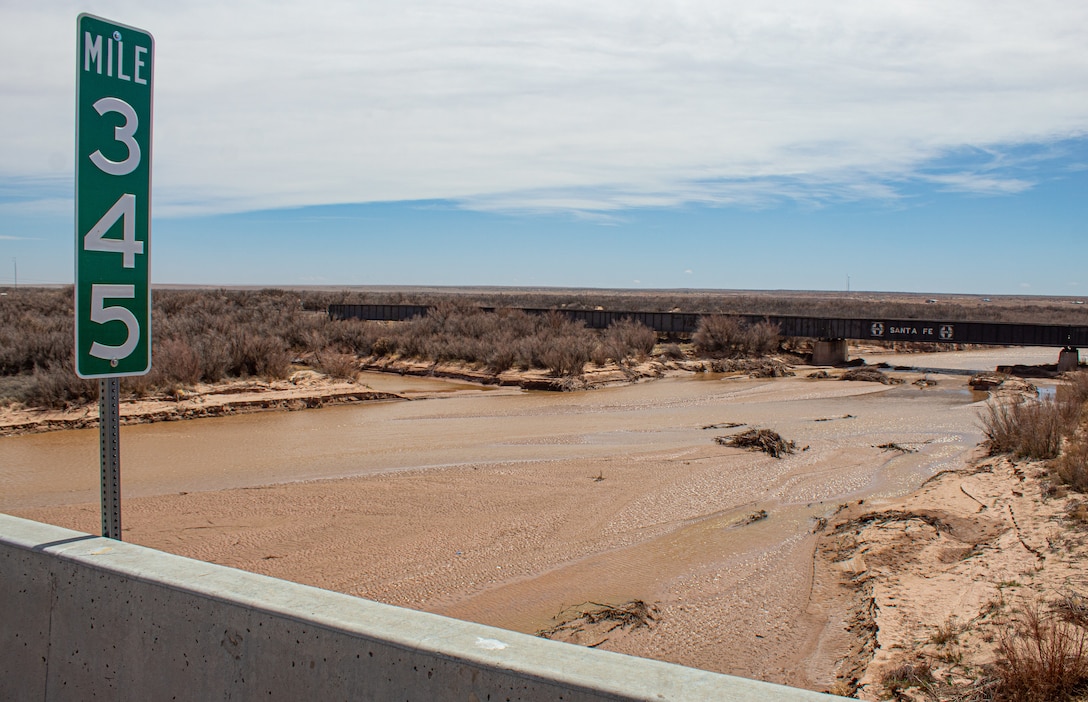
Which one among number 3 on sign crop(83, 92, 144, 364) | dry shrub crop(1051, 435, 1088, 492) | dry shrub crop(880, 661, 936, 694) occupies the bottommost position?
dry shrub crop(880, 661, 936, 694)

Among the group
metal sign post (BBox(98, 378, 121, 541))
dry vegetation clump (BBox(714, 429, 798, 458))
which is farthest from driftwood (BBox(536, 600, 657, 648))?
dry vegetation clump (BBox(714, 429, 798, 458))

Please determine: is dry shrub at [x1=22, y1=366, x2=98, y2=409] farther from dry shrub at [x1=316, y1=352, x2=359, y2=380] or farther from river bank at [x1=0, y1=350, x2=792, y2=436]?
dry shrub at [x1=316, y1=352, x2=359, y2=380]

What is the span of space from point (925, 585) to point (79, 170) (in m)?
7.20

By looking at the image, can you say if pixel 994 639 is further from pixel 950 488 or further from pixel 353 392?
pixel 353 392

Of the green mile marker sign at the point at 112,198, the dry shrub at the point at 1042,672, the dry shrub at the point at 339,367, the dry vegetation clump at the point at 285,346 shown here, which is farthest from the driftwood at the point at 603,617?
the dry shrub at the point at 339,367

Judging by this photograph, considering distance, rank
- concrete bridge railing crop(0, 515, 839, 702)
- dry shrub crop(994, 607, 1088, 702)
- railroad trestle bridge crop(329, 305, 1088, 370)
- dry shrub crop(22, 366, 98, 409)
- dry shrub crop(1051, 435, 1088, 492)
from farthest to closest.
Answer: railroad trestle bridge crop(329, 305, 1088, 370), dry shrub crop(22, 366, 98, 409), dry shrub crop(1051, 435, 1088, 492), dry shrub crop(994, 607, 1088, 702), concrete bridge railing crop(0, 515, 839, 702)

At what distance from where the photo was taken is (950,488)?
36.2ft

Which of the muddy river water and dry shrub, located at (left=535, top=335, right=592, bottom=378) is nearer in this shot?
the muddy river water

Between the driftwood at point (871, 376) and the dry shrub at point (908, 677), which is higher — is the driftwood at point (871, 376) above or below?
above

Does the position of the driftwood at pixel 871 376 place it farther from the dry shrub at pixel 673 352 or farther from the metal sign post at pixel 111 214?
the metal sign post at pixel 111 214

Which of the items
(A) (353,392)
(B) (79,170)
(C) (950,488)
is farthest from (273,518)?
(A) (353,392)

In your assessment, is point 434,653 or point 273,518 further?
point 273,518

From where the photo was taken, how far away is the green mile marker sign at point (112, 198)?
3.97m

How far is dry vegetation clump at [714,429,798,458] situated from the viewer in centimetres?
1475
